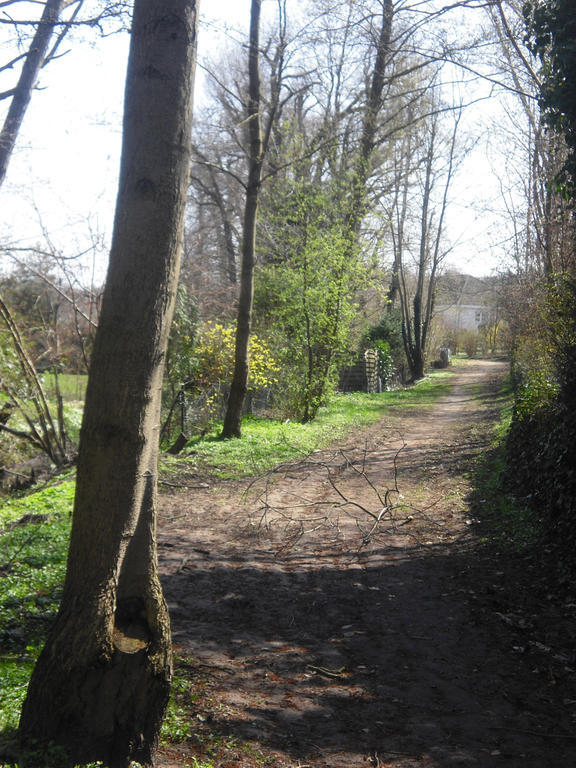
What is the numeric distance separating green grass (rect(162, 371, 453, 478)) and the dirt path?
1.62m

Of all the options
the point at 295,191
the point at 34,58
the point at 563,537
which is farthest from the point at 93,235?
the point at 563,537

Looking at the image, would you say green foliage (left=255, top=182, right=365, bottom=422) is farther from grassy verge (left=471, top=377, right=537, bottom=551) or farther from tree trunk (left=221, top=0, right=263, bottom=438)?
grassy verge (left=471, top=377, right=537, bottom=551)

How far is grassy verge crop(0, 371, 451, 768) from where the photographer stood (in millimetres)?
3549

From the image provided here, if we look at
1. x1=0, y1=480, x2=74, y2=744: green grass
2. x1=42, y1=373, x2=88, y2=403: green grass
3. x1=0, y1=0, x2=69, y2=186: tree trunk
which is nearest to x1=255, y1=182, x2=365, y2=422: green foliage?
x1=42, y1=373, x2=88, y2=403: green grass

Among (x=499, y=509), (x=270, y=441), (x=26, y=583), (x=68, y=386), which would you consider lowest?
(x=26, y=583)

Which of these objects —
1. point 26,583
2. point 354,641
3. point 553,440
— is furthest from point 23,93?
point 354,641

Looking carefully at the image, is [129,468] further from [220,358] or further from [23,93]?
[220,358]

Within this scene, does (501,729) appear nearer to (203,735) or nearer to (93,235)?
(203,735)

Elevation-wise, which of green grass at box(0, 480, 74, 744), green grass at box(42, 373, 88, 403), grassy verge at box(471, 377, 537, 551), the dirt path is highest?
green grass at box(42, 373, 88, 403)

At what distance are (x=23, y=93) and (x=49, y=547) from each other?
8.56 metres

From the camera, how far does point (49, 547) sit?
247 inches

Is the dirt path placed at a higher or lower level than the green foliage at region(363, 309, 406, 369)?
lower

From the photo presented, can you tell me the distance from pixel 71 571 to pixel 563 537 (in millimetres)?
5094

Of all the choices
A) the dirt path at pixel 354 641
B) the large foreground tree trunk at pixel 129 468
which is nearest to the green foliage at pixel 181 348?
the dirt path at pixel 354 641
